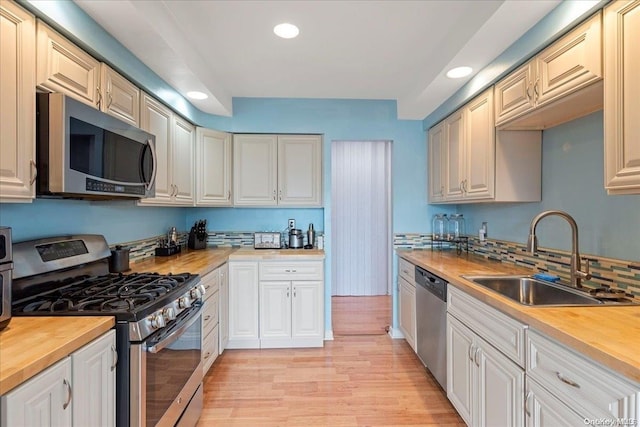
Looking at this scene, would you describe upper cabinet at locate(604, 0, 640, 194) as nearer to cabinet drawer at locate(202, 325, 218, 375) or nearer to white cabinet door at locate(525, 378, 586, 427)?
white cabinet door at locate(525, 378, 586, 427)

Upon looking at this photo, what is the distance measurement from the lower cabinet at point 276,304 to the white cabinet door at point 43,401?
Result: 6.87 ft

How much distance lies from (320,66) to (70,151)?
194cm

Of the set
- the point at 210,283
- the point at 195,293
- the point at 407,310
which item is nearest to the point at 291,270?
the point at 210,283

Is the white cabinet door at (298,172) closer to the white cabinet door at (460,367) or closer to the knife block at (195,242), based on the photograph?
the knife block at (195,242)

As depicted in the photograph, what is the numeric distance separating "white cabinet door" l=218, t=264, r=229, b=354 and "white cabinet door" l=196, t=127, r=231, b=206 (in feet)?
2.42

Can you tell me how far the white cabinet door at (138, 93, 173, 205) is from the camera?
2.32 m

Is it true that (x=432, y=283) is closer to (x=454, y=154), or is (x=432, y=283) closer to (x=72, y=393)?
(x=454, y=154)

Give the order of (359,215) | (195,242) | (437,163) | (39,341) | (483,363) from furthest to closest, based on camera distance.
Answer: (359,215) → (195,242) → (437,163) → (483,363) → (39,341)

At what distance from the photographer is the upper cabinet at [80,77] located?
1.41 metres

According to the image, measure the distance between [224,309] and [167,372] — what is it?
1452 millimetres

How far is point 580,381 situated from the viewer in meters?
1.09

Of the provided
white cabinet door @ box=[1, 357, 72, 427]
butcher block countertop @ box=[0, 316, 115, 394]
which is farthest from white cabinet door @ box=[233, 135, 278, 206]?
white cabinet door @ box=[1, 357, 72, 427]

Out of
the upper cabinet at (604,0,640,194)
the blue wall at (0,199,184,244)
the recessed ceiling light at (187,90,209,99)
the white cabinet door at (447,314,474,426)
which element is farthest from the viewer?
the recessed ceiling light at (187,90,209,99)

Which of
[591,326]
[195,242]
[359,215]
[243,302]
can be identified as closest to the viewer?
[591,326]
